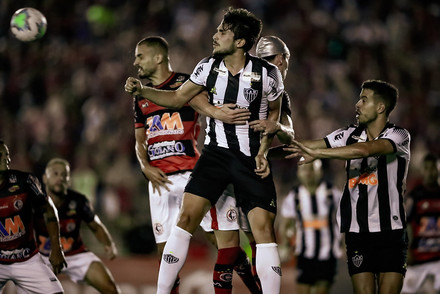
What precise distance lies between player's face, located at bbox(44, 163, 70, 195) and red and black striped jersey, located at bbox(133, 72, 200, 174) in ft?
5.05

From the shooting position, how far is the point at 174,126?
6922 millimetres

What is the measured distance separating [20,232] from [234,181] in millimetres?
2303

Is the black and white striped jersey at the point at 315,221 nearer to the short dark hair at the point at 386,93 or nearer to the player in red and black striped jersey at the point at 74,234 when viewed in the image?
the player in red and black striped jersey at the point at 74,234

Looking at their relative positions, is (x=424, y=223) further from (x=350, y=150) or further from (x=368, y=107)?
(x=350, y=150)

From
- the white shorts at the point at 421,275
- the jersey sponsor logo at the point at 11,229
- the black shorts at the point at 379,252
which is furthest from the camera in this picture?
the white shorts at the point at 421,275

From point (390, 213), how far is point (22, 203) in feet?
11.1

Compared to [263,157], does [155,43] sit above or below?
above

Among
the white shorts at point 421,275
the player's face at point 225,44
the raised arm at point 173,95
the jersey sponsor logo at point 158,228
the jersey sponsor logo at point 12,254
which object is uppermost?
the player's face at point 225,44

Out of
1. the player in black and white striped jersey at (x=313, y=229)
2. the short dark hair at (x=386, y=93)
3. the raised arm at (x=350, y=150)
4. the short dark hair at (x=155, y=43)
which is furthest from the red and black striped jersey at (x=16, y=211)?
the player in black and white striped jersey at (x=313, y=229)

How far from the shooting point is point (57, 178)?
8094 millimetres

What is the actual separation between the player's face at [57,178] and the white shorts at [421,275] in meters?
4.42

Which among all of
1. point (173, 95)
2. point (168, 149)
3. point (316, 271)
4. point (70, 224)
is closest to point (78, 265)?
point (70, 224)

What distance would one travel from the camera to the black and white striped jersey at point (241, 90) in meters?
5.82

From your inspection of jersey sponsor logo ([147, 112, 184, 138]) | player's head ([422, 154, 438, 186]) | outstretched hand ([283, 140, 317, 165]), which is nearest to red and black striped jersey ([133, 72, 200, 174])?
jersey sponsor logo ([147, 112, 184, 138])
